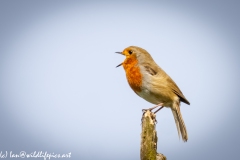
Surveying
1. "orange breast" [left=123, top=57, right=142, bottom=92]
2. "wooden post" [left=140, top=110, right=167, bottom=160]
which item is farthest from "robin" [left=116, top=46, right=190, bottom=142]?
"wooden post" [left=140, top=110, right=167, bottom=160]

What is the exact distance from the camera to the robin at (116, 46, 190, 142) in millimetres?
10945

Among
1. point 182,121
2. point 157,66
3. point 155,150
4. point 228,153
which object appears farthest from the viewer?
point 228,153

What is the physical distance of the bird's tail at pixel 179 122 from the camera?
410 inches

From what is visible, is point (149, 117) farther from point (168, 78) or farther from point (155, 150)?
point (168, 78)

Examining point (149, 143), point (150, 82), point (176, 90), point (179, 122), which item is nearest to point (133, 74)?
point (150, 82)

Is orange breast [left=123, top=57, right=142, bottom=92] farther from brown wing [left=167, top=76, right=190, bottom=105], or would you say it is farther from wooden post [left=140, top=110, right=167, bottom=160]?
wooden post [left=140, top=110, right=167, bottom=160]

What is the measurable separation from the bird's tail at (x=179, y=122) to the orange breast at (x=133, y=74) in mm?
852

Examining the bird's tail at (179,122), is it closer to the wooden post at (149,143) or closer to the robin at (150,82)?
the robin at (150,82)

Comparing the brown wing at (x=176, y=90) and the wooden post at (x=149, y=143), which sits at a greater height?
the brown wing at (x=176, y=90)

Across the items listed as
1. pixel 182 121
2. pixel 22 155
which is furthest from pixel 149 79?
pixel 22 155

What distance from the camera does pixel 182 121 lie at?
10852 mm

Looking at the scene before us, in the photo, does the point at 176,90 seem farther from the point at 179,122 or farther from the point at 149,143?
the point at 149,143

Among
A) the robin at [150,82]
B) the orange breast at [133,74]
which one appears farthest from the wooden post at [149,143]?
the orange breast at [133,74]

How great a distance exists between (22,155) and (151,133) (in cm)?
438
